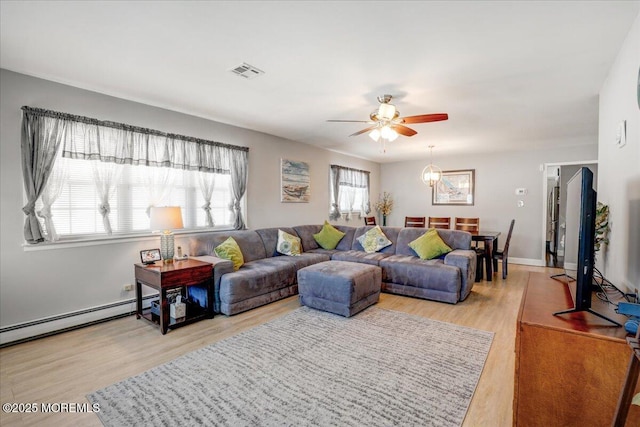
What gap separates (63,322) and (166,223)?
4.57ft

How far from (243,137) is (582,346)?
4.67 meters

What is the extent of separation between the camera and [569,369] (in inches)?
54.3

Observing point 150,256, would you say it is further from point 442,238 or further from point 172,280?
point 442,238

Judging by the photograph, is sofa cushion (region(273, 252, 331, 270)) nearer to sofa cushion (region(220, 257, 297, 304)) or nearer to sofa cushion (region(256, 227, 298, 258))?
sofa cushion (region(220, 257, 297, 304))

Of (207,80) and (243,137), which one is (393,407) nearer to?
(207,80)

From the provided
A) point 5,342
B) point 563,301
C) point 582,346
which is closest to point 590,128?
point 563,301

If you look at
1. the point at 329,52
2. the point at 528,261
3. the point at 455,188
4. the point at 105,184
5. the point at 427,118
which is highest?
the point at 329,52

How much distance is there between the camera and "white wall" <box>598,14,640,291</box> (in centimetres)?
184

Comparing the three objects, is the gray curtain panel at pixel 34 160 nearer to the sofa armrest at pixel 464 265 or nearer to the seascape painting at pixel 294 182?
the seascape painting at pixel 294 182

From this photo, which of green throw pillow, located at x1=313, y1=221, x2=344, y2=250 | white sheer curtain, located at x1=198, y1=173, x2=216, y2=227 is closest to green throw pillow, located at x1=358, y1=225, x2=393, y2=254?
green throw pillow, located at x1=313, y1=221, x2=344, y2=250

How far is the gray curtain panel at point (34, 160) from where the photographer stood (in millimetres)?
2838

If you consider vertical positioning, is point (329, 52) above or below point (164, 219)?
above

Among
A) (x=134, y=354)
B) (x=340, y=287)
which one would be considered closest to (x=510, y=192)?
(x=340, y=287)

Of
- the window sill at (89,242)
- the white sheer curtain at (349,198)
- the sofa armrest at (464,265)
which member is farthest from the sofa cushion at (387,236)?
the window sill at (89,242)
